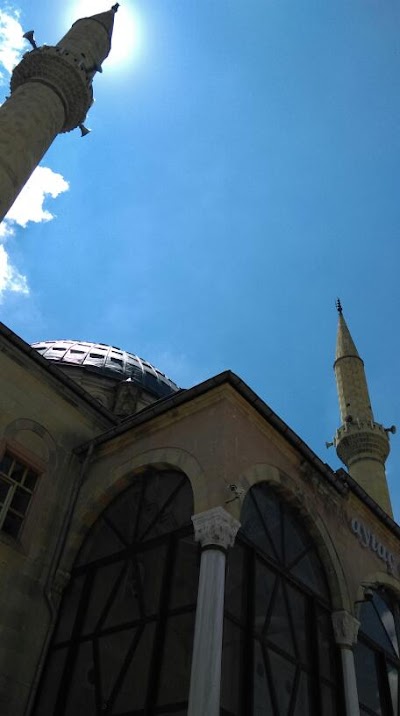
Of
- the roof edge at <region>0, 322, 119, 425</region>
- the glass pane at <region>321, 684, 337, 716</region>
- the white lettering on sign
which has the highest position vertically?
the roof edge at <region>0, 322, 119, 425</region>

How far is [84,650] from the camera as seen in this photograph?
912 centimetres

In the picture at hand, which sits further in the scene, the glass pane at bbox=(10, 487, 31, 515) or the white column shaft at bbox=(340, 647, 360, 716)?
the glass pane at bbox=(10, 487, 31, 515)

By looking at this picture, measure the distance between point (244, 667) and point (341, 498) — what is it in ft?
14.9

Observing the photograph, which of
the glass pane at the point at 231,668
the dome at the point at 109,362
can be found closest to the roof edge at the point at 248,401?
the glass pane at the point at 231,668

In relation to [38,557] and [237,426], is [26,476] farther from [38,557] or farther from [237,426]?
[237,426]

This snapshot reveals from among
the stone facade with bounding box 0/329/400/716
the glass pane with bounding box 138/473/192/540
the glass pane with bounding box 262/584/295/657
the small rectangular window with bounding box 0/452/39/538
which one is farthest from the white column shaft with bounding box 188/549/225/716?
the small rectangular window with bounding box 0/452/39/538

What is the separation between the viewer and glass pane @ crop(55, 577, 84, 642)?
31.6ft

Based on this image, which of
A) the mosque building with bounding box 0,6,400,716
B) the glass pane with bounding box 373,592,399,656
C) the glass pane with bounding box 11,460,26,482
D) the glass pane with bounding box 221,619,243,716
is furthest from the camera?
the glass pane with bounding box 373,592,399,656

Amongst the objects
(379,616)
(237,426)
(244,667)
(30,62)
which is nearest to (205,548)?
(244,667)

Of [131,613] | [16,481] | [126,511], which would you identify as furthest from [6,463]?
[131,613]

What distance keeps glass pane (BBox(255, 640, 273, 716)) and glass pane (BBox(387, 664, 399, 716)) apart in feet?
13.0

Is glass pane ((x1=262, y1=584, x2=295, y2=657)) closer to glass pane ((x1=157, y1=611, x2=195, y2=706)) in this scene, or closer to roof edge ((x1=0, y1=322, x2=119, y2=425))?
glass pane ((x1=157, y1=611, x2=195, y2=706))

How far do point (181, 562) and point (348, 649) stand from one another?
3.33 m

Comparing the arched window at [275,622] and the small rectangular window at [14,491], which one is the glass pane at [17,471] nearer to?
the small rectangular window at [14,491]
